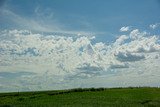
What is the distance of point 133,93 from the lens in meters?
61.2

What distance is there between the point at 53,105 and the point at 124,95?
1435 centimetres

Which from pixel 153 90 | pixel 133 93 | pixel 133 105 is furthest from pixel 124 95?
pixel 133 105

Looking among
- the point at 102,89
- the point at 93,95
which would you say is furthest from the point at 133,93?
the point at 102,89

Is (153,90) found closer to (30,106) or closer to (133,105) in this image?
(133,105)

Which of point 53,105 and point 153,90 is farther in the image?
point 153,90

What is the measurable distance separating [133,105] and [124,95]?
36.3 ft

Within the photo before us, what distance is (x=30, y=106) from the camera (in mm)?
49812

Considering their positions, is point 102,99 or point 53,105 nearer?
point 53,105

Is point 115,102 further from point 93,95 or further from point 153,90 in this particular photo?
point 153,90

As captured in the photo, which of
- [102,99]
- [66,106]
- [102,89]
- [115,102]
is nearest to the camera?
[66,106]

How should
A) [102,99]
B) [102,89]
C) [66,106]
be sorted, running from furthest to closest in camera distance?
[102,89]
[102,99]
[66,106]

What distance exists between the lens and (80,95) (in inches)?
2432

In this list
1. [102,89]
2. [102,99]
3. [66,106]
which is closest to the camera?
[66,106]

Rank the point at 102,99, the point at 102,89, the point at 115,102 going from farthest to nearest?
the point at 102,89 → the point at 102,99 → the point at 115,102
